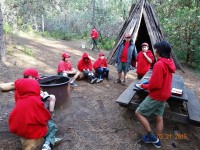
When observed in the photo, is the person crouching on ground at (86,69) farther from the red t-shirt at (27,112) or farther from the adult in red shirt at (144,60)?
the red t-shirt at (27,112)

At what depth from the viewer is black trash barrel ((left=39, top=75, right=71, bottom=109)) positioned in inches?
192

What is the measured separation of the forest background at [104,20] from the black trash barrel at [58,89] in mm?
4242

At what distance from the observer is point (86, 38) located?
23062 mm

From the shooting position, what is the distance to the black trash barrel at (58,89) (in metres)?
4.88

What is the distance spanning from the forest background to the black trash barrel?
424cm

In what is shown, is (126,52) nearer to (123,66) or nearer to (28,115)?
(123,66)

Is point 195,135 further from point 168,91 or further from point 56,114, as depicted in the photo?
point 56,114

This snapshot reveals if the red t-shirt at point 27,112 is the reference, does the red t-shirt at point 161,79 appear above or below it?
above

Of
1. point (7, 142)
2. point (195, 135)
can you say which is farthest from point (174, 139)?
point (7, 142)

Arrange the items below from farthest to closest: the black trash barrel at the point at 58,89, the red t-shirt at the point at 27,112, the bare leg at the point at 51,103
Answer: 1. the black trash barrel at the point at 58,89
2. the bare leg at the point at 51,103
3. the red t-shirt at the point at 27,112

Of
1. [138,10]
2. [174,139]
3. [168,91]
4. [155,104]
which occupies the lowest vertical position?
[174,139]

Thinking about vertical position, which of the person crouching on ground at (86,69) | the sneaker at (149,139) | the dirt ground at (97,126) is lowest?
the dirt ground at (97,126)

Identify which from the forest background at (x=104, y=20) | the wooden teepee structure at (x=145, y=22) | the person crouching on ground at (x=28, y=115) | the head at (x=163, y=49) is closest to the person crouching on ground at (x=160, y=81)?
the head at (x=163, y=49)

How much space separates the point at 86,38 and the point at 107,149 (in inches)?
787
